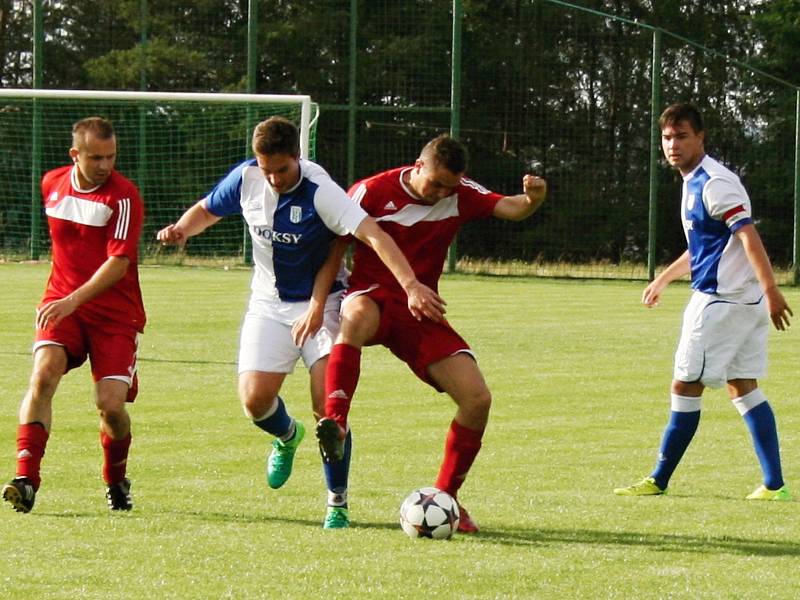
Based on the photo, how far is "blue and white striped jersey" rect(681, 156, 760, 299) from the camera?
24.3ft

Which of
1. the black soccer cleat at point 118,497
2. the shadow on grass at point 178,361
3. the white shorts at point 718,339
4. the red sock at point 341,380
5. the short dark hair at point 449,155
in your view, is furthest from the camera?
the shadow on grass at point 178,361

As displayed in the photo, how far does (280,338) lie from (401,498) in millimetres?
970

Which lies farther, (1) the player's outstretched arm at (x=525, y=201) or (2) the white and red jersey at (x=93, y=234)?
(2) the white and red jersey at (x=93, y=234)

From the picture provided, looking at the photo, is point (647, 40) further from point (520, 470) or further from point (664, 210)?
point (520, 470)

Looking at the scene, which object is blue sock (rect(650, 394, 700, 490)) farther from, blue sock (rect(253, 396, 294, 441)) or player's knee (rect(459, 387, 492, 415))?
blue sock (rect(253, 396, 294, 441))

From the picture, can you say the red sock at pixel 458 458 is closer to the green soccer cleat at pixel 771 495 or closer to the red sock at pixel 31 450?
the green soccer cleat at pixel 771 495

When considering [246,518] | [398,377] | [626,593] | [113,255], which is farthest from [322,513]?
[398,377]

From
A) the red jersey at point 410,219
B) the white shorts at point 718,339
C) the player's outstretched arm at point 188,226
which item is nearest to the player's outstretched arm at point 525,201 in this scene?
the red jersey at point 410,219

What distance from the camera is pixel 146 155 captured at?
95.9ft

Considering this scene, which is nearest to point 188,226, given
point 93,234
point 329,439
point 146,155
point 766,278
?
point 93,234

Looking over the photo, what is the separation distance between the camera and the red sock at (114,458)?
Answer: 274 inches

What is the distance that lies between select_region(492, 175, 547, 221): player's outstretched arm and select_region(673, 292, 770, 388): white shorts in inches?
47.1

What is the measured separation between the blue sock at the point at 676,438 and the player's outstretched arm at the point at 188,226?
247cm

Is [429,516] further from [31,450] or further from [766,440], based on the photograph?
[766,440]
